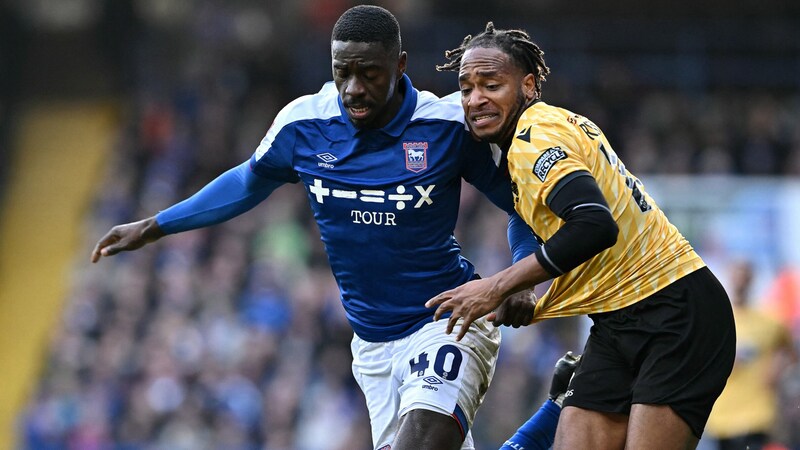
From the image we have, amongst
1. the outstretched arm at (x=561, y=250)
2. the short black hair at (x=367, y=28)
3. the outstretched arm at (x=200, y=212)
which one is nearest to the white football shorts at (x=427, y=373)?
the outstretched arm at (x=561, y=250)

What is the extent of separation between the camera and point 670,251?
5.27 metres

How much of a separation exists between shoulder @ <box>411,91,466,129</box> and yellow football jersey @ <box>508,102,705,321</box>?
54 centimetres

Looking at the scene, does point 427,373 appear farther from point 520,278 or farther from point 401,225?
point 520,278

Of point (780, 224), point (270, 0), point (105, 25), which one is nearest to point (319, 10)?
point (270, 0)

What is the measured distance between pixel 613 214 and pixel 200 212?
2.09m

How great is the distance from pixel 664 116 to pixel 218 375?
6.59 meters

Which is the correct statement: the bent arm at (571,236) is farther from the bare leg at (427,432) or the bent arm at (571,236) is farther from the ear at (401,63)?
the ear at (401,63)

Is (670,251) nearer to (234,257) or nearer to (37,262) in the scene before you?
(234,257)

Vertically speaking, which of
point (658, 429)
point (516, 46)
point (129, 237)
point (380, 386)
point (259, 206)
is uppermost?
point (516, 46)

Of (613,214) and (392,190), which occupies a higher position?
(613,214)

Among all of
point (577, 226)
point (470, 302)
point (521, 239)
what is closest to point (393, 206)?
point (521, 239)

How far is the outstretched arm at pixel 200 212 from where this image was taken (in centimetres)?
621

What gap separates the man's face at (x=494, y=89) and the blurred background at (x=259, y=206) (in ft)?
16.2

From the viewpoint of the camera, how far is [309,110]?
231 inches
